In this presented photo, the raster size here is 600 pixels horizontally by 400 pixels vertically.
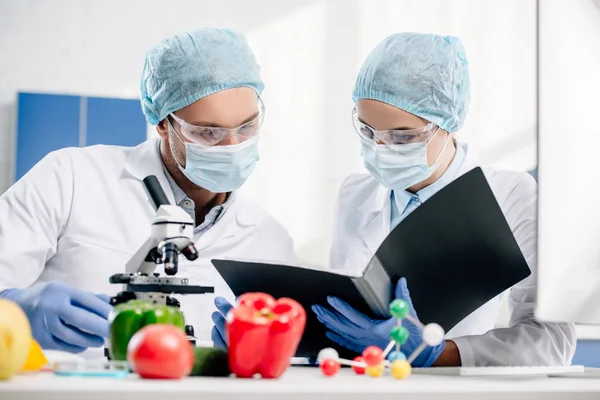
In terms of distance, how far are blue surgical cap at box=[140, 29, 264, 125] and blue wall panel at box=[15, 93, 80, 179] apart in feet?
6.81

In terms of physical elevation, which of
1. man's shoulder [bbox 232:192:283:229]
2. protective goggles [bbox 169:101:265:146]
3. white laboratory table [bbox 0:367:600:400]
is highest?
protective goggles [bbox 169:101:265:146]

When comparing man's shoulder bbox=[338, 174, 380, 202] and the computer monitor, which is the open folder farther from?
man's shoulder bbox=[338, 174, 380, 202]

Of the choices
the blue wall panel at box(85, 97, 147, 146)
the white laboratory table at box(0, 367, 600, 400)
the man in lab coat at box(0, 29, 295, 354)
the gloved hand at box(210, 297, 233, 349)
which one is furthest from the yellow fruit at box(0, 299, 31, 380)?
the blue wall panel at box(85, 97, 147, 146)

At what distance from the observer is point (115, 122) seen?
4102 mm

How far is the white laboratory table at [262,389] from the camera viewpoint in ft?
2.17

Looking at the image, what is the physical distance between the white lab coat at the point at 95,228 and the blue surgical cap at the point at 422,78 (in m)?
0.54

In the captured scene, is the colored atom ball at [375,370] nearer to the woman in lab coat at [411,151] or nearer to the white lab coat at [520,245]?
the white lab coat at [520,245]

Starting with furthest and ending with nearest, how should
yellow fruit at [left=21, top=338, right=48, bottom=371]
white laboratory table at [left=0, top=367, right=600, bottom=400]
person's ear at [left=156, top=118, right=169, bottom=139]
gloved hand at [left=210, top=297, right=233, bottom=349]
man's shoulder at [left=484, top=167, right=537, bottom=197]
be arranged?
1. person's ear at [left=156, top=118, right=169, bottom=139]
2. man's shoulder at [left=484, top=167, right=537, bottom=197]
3. gloved hand at [left=210, top=297, right=233, bottom=349]
4. yellow fruit at [left=21, top=338, right=48, bottom=371]
5. white laboratory table at [left=0, top=367, right=600, bottom=400]

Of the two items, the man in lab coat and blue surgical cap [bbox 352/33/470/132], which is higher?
blue surgical cap [bbox 352/33/470/132]

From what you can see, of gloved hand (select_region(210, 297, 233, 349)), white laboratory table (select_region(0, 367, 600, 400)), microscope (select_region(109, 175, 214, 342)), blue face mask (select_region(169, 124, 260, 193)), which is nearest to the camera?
white laboratory table (select_region(0, 367, 600, 400))

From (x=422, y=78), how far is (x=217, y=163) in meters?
0.63

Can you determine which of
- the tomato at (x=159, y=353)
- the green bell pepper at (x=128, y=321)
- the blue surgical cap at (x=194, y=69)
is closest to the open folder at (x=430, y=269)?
the green bell pepper at (x=128, y=321)

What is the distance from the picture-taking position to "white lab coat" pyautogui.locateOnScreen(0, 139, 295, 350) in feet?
6.25

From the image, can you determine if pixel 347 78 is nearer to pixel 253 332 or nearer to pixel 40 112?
pixel 40 112
